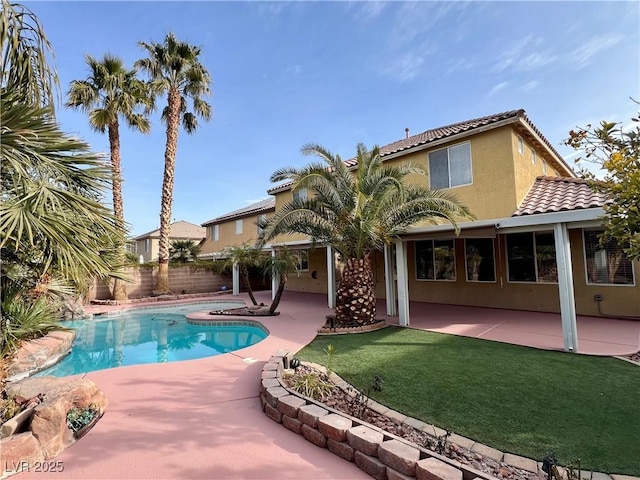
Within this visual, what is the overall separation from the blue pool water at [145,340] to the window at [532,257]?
11.1 meters

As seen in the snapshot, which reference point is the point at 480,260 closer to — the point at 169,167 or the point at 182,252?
the point at 169,167

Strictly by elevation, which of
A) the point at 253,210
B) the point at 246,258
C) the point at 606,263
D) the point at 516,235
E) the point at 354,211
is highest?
the point at 253,210

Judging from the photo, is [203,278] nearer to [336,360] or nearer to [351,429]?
[336,360]

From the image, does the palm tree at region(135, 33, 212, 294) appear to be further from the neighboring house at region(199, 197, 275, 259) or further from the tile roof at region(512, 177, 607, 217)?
the tile roof at region(512, 177, 607, 217)

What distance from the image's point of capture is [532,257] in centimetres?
1377

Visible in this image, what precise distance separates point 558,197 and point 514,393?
7779mm

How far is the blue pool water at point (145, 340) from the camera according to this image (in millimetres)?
10562

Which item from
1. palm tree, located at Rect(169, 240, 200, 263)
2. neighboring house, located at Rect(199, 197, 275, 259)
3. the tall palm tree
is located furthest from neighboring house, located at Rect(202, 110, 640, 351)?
palm tree, located at Rect(169, 240, 200, 263)

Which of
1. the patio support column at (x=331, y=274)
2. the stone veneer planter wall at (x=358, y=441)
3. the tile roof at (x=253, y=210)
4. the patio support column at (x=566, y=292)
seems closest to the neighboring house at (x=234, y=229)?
the tile roof at (x=253, y=210)

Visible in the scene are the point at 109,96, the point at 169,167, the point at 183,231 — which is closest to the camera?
the point at 109,96

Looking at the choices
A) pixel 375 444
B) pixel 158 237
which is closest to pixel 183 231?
pixel 158 237

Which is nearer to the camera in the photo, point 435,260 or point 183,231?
point 435,260

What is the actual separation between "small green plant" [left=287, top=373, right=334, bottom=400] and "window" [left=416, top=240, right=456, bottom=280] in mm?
11851

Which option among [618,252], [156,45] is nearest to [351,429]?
[618,252]
